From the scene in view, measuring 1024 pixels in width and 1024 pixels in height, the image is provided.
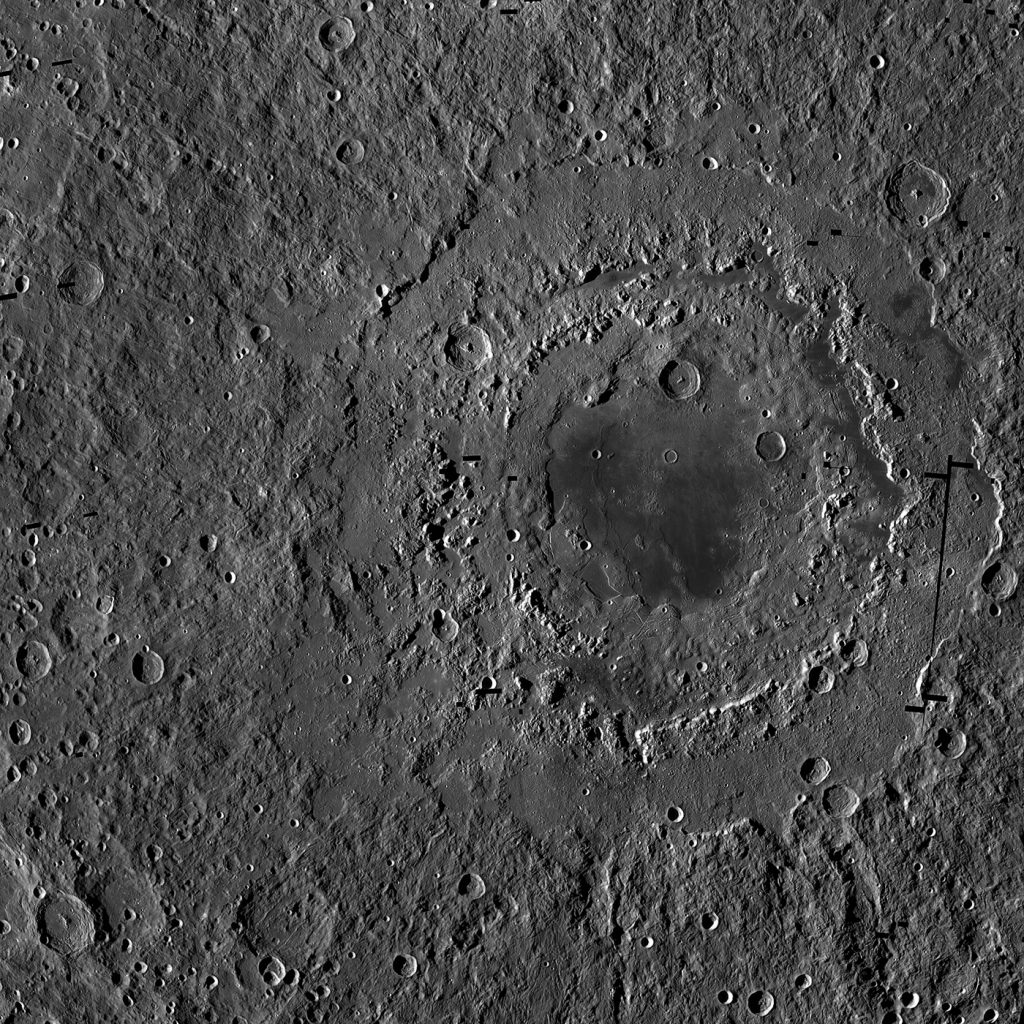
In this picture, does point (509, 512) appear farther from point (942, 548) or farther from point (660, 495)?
point (942, 548)

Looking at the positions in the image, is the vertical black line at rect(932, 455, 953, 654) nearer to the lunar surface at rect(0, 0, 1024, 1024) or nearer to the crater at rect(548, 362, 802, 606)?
the lunar surface at rect(0, 0, 1024, 1024)

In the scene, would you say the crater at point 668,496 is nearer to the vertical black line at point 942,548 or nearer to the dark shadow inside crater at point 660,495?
the dark shadow inside crater at point 660,495

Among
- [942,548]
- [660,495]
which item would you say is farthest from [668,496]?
[942,548]

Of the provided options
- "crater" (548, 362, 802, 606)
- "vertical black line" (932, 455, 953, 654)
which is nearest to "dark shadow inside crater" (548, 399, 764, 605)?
"crater" (548, 362, 802, 606)

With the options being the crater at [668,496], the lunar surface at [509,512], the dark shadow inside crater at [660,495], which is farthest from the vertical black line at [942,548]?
the dark shadow inside crater at [660,495]

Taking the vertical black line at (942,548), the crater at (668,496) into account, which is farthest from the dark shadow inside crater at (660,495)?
the vertical black line at (942,548)

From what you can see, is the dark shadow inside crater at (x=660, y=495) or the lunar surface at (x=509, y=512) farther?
the dark shadow inside crater at (x=660, y=495)

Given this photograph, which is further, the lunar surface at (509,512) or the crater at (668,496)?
the crater at (668,496)

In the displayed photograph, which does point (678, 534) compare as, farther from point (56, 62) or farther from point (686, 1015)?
point (56, 62)
